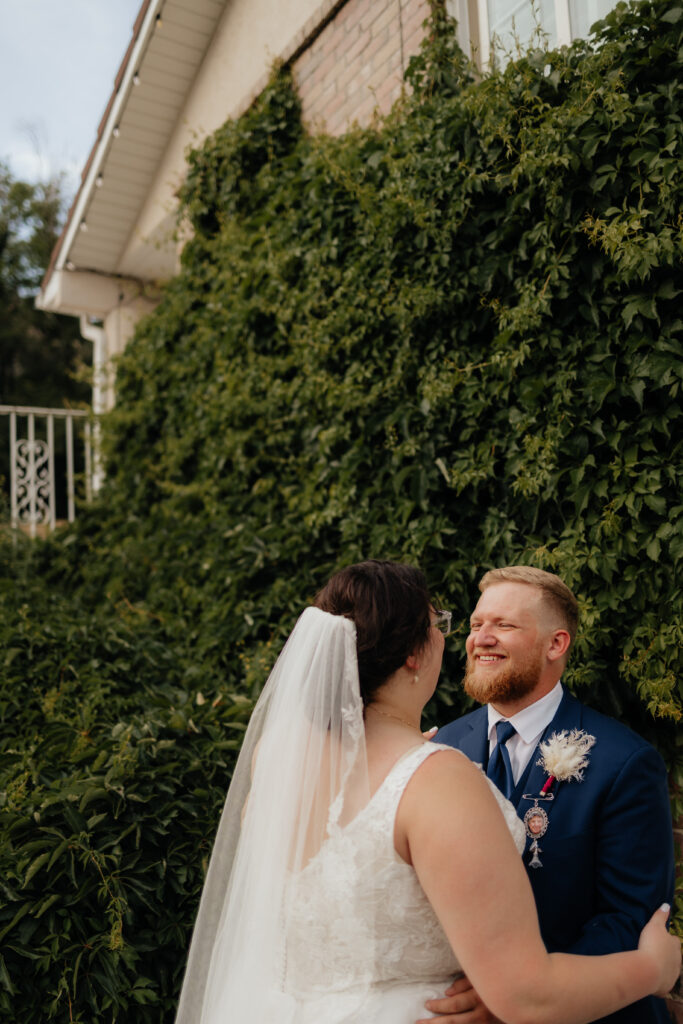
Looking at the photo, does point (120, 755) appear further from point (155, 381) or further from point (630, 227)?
point (155, 381)

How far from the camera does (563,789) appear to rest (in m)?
2.13

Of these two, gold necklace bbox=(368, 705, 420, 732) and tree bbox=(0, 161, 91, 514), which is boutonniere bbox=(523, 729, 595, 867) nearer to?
gold necklace bbox=(368, 705, 420, 732)

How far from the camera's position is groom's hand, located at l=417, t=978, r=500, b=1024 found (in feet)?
5.63

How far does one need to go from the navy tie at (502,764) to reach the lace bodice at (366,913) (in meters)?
0.57

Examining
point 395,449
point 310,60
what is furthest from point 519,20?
point 395,449

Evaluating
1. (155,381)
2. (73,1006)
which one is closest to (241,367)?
(155,381)

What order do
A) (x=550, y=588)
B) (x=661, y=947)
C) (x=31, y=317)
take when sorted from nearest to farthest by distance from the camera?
(x=661, y=947), (x=550, y=588), (x=31, y=317)

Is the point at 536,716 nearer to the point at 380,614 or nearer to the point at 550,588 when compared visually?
the point at 550,588

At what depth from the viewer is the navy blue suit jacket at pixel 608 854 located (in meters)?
1.98

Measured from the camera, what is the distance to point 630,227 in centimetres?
311

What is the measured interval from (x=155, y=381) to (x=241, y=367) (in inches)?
72.8

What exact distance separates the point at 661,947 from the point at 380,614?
37.2 inches

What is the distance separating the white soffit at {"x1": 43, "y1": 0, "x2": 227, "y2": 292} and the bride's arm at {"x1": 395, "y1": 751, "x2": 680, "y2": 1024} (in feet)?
24.5

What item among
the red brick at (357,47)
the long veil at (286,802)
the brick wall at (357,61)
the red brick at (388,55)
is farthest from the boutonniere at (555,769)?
the red brick at (357,47)
